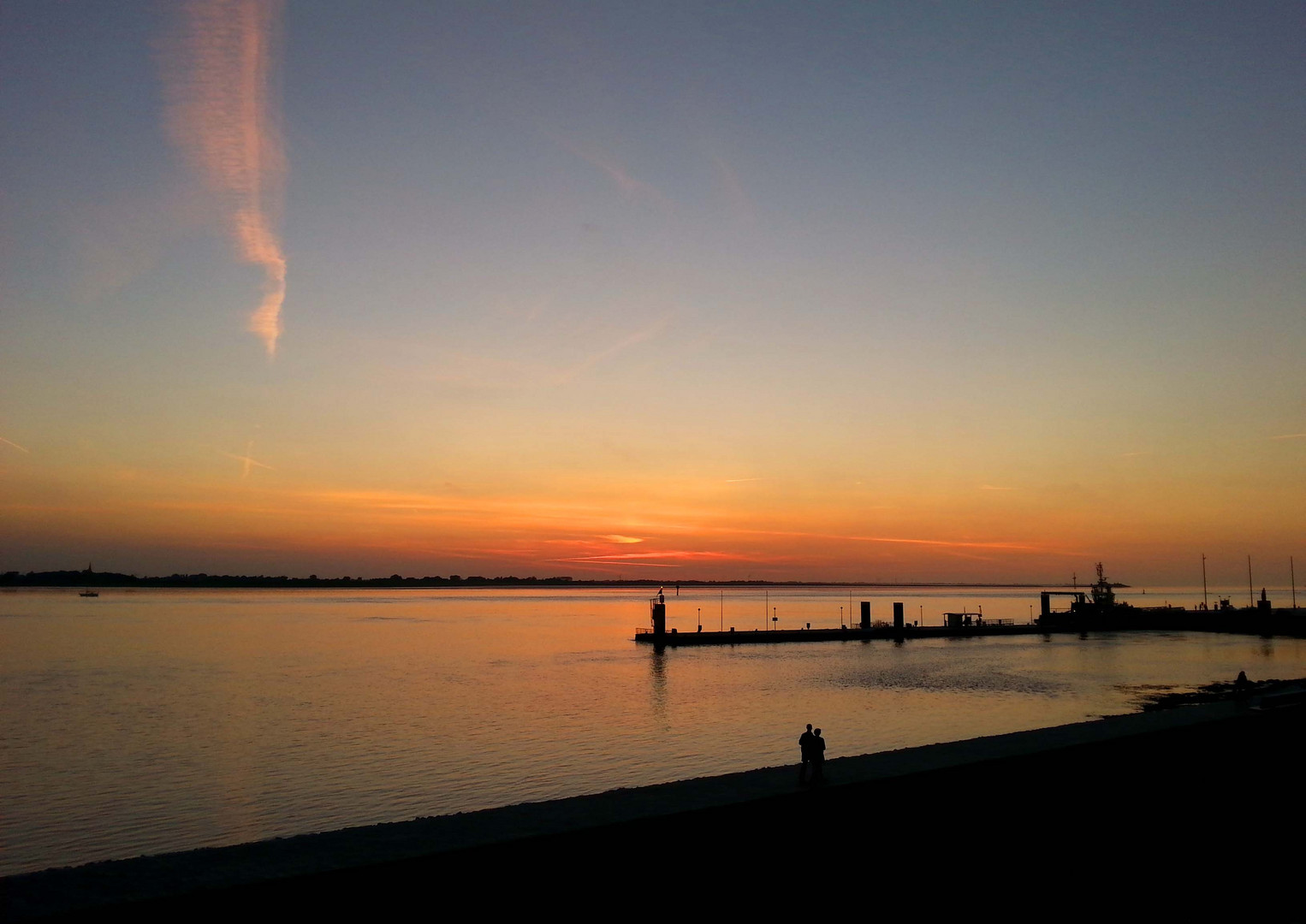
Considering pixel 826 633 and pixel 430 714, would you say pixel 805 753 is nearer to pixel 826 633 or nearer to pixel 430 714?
pixel 430 714

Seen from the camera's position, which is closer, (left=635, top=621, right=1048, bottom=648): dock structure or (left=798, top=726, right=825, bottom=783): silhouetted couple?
(left=798, top=726, right=825, bottom=783): silhouetted couple

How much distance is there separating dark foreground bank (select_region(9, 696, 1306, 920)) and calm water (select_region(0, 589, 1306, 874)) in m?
11.5

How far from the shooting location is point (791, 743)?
3575 centimetres

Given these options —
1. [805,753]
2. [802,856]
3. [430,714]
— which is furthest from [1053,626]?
[802,856]

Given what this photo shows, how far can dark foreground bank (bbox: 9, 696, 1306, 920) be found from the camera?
11594 millimetres

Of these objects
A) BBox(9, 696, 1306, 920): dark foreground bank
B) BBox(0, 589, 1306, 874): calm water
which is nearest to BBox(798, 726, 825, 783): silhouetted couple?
BBox(9, 696, 1306, 920): dark foreground bank

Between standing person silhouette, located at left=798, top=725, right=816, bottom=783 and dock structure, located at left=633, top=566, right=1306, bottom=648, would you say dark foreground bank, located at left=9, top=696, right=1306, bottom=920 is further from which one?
dock structure, located at left=633, top=566, right=1306, bottom=648

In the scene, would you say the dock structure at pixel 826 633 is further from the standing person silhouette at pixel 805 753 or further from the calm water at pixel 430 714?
the standing person silhouette at pixel 805 753

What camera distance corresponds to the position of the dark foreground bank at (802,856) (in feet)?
38.0

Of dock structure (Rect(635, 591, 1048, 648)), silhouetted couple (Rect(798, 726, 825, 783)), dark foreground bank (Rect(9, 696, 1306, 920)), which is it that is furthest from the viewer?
dock structure (Rect(635, 591, 1048, 648))

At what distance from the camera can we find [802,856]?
1452 centimetres

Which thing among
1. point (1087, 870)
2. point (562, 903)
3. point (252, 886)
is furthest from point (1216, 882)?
point (252, 886)

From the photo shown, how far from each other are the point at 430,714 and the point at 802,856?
33.1m

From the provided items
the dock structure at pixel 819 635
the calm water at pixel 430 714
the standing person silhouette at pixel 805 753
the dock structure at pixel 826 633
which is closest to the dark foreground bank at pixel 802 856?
the standing person silhouette at pixel 805 753
